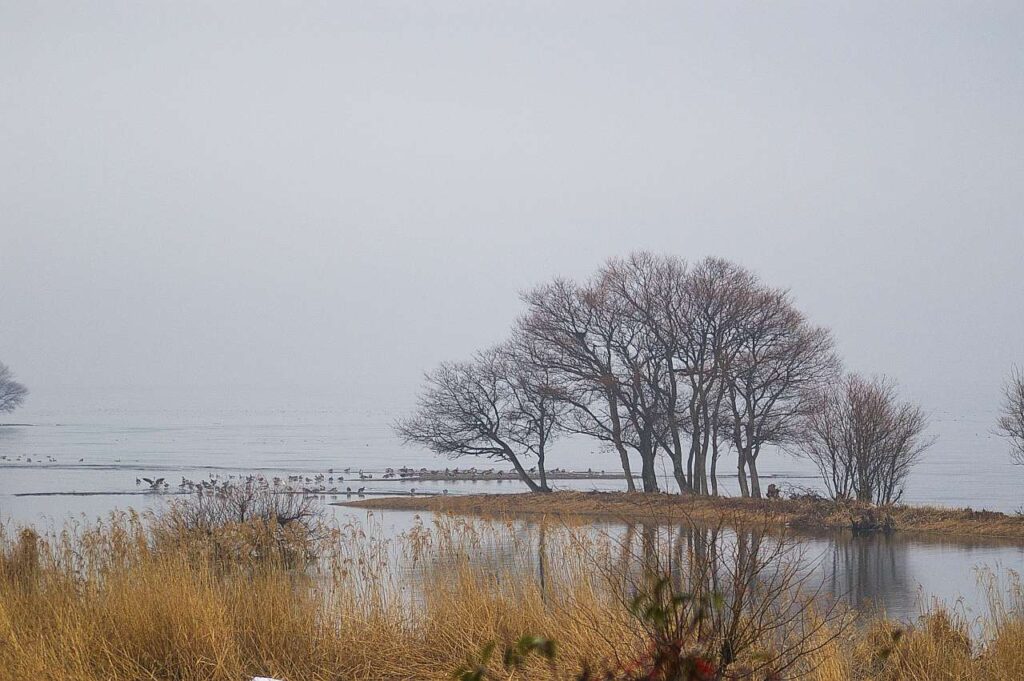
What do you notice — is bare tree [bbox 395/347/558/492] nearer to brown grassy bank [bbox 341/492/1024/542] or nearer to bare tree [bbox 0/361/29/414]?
brown grassy bank [bbox 341/492/1024/542]

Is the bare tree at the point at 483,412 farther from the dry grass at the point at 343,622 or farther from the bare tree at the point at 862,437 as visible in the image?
the dry grass at the point at 343,622

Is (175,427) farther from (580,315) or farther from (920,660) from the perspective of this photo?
(920,660)

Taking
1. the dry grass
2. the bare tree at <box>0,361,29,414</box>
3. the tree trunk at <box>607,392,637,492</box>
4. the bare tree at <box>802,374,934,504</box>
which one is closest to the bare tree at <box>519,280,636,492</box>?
the tree trunk at <box>607,392,637,492</box>

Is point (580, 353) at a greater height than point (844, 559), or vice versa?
point (580, 353)

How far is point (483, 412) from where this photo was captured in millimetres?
49438

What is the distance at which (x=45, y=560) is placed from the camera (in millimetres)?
11023

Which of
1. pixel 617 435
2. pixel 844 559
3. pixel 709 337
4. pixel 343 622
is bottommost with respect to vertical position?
pixel 343 622

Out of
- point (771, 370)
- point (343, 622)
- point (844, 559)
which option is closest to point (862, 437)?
point (771, 370)

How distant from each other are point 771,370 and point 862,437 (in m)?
6.11

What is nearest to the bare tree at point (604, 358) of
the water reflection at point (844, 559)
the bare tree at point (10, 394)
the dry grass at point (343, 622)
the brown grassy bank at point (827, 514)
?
the brown grassy bank at point (827, 514)

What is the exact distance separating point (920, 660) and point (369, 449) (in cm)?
8599

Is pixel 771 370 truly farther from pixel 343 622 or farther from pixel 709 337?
pixel 343 622

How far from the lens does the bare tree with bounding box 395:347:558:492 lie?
4909 centimetres

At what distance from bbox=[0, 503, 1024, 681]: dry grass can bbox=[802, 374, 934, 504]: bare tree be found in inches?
1124
